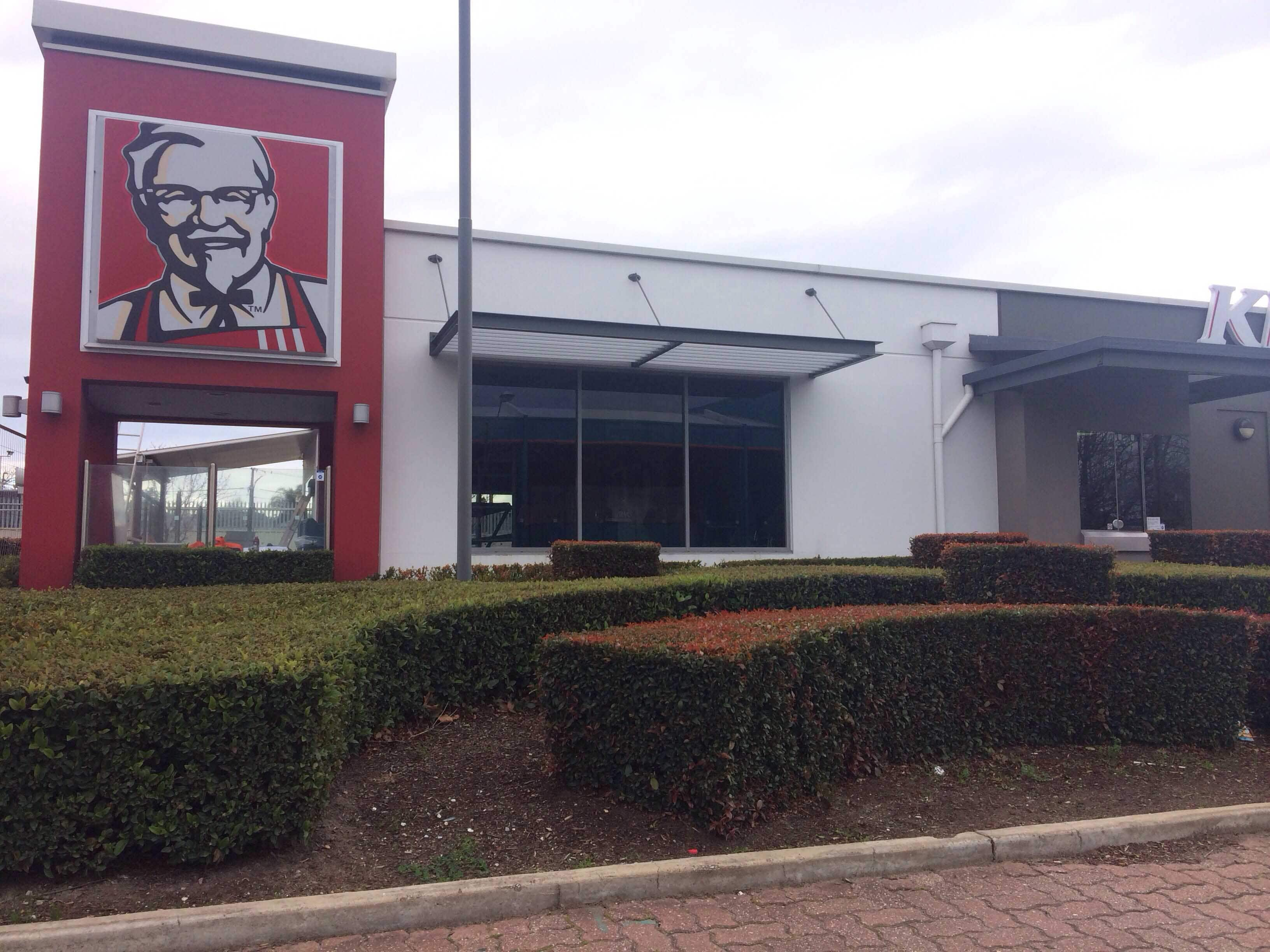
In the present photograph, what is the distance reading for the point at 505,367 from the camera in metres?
14.9

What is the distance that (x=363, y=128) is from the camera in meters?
13.8

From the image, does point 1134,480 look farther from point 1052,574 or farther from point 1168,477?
point 1052,574

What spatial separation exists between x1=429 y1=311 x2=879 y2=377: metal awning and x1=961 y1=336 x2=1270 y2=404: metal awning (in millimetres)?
3011

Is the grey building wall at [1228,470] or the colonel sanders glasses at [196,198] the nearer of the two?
the colonel sanders glasses at [196,198]

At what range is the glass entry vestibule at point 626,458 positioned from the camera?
1467 centimetres

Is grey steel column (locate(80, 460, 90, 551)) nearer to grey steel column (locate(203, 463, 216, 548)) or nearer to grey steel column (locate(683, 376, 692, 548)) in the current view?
grey steel column (locate(203, 463, 216, 548))

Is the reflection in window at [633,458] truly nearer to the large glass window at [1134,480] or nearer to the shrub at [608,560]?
the shrub at [608,560]

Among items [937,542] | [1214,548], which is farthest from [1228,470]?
[937,542]

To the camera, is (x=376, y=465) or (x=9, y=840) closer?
(x=9, y=840)

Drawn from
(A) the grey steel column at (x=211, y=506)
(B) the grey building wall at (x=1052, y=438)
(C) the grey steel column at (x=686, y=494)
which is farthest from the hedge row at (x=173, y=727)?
(B) the grey building wall at (x=1052, y=438)

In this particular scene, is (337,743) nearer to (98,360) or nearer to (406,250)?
(98,360)

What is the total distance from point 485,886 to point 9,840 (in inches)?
76.6

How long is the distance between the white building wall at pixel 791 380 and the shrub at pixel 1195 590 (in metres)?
7.15

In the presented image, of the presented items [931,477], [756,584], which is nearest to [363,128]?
[756,584]
